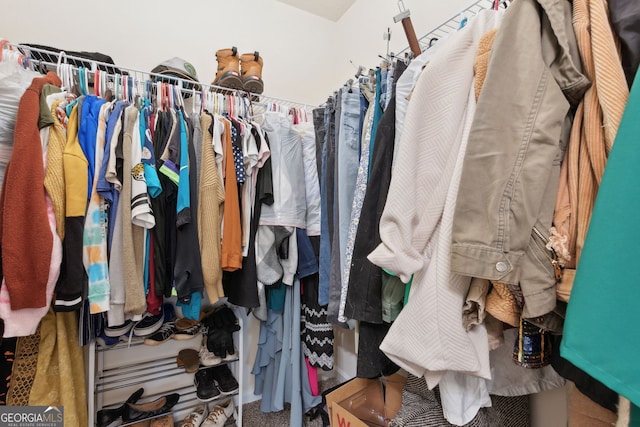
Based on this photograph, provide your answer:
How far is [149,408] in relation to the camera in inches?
52.4

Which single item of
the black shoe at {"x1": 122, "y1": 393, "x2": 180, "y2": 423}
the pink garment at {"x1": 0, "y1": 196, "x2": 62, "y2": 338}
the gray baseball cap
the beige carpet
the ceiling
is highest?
→ the ceiling

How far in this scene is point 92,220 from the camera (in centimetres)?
91

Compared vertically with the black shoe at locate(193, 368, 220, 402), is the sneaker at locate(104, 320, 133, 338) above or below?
above

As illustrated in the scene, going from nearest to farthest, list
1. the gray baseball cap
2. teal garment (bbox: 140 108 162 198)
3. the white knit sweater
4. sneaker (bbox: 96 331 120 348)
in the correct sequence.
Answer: the white knit sweater, teal garment (bbox: 140 108 162 198), sneaker (bbox: 96 331 120 348), the gray baseball cap

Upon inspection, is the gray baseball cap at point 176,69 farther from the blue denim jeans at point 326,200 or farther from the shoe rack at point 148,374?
the shoe rack at point 148,374

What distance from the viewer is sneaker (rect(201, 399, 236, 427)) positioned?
1.37m

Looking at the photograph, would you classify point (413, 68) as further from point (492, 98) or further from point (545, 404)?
point (545, 404)

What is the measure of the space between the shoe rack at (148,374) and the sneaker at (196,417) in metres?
0.07

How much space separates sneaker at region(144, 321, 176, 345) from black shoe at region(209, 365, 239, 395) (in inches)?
13.2

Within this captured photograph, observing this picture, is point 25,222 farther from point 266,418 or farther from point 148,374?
point 266,418

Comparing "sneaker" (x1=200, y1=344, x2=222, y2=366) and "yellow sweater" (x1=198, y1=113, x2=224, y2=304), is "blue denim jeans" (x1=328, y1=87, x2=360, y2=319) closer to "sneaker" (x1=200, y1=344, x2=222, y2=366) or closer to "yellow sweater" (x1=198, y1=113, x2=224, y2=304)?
"yellow sweater" (x1=198, y1=113, x2=224, y2=304)

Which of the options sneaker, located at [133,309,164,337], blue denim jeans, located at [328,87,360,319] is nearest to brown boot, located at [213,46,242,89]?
blue denim jeans, located at [328,87,360,319]

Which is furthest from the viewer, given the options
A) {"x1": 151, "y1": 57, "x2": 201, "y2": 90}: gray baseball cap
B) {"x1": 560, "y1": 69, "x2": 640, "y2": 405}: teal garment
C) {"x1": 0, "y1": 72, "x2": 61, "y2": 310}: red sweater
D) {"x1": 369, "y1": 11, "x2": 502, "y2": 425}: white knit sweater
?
{"x1": 151, "y1": 57, "x2": 201, "y2": 90}: gray baseball cap

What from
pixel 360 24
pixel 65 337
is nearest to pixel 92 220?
pixel 65 337
